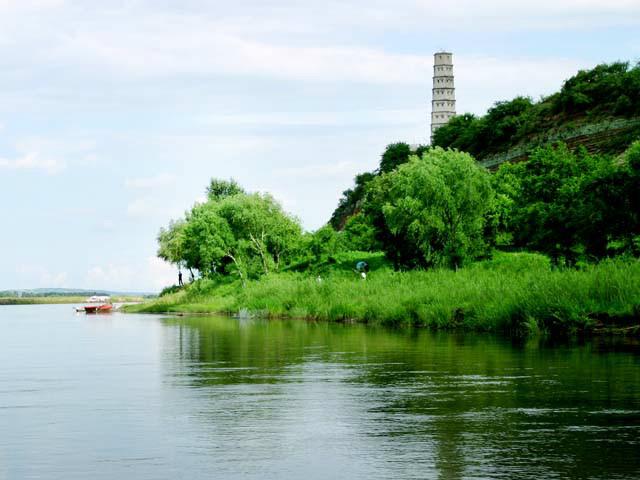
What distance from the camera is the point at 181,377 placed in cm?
2453

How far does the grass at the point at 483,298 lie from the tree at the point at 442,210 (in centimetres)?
310

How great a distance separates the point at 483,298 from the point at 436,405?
83.7 feet

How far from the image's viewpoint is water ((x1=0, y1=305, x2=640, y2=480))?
12.6m

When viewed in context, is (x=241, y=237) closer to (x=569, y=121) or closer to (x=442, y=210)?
(x=442, y=210)

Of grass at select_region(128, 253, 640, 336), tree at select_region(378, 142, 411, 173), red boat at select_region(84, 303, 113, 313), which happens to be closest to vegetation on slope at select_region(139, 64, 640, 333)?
grass at select_region(128, 253, 640, 336)

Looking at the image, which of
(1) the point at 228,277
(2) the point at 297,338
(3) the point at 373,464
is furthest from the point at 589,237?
(1) the point at 228,277

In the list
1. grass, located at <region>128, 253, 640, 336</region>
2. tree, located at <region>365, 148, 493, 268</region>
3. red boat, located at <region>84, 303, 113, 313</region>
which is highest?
tree, located at <region>365, 148, 493, 268</region>

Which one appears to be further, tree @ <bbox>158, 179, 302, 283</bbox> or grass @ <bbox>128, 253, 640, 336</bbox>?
tree @ <bbox>158, 179, 302, 283</bbox>

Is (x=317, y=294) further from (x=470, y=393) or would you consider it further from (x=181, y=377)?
(x=470, y=393)

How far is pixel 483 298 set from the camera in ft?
141

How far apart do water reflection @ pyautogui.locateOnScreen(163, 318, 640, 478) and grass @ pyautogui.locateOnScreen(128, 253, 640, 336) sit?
300 cm

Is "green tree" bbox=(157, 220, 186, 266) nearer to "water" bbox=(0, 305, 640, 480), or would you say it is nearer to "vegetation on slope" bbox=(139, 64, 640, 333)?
"vegetation on slope" bbox=(139, 64, 640, 333)

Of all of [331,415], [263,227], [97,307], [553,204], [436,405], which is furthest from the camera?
[97,307]

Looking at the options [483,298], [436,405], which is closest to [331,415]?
[436,405]
